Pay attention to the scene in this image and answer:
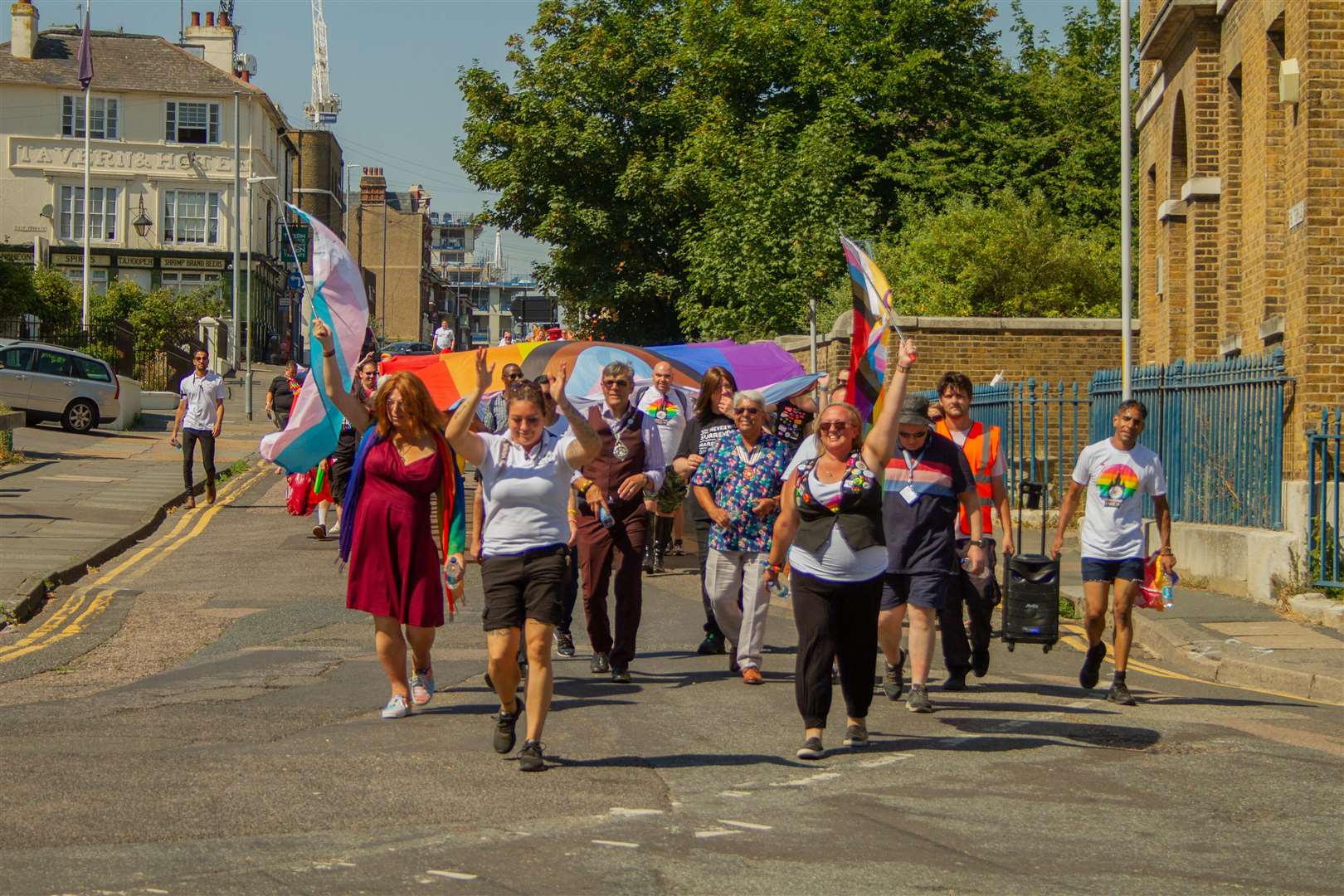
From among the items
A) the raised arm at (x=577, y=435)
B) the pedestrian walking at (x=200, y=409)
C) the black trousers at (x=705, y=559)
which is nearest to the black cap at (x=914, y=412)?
the black trousers at (x=705, y=559)

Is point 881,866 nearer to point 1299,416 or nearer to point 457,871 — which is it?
point 457,871

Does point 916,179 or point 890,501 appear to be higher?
point 916,179

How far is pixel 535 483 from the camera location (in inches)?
294

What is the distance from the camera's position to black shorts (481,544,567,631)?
288 inches

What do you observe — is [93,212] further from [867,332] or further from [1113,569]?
[1113,569]

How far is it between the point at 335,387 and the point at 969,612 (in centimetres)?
399

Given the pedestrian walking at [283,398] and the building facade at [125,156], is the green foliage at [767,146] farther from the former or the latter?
the building facade at [125,156]

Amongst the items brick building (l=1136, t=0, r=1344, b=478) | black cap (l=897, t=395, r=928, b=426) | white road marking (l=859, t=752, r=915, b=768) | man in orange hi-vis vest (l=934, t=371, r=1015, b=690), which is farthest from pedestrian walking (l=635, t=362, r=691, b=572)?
brick building (l=1136, t=0, r=1344, b=478)

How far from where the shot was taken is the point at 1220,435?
52.0 feet

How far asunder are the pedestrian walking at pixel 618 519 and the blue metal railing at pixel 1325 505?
647 cm

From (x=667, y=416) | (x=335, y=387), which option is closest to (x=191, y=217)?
(x=667, y=416)

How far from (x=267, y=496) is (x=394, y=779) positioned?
53.6ft

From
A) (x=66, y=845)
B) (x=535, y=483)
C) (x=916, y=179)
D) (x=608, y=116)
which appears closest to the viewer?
(x=66, y=845)

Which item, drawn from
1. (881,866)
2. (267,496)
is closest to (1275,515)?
(881,866)
